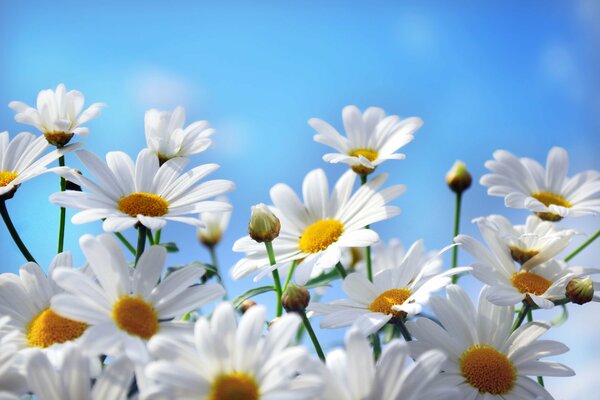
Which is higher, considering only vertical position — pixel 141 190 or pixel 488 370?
pixel 141 190

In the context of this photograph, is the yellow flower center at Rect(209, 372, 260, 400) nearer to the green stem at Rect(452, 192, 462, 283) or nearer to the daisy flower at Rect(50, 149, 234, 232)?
the daisy flower at Rect(50, 149, 234, 232)

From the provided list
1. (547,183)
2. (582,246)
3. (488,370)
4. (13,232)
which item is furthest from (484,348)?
(13,232)

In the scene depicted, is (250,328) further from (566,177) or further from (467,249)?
(566,177)

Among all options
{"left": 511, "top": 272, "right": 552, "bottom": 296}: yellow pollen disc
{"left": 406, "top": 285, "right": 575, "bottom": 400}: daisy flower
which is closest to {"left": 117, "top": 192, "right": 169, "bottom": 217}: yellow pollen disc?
{"left": 406, "top": 285, "right": 575, "bottom": 400}: daisy flower

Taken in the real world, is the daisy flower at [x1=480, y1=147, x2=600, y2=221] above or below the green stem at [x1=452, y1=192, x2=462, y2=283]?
above

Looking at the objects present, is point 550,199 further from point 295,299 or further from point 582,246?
point 295,299

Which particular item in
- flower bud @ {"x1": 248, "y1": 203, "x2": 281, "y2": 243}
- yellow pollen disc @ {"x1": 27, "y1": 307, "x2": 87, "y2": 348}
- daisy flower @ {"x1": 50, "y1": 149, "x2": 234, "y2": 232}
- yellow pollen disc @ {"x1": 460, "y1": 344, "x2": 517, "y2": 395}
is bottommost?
yellow pollen disc @ {"x1": 460, "y1": 344, "x2": 517, "y2": 395}
